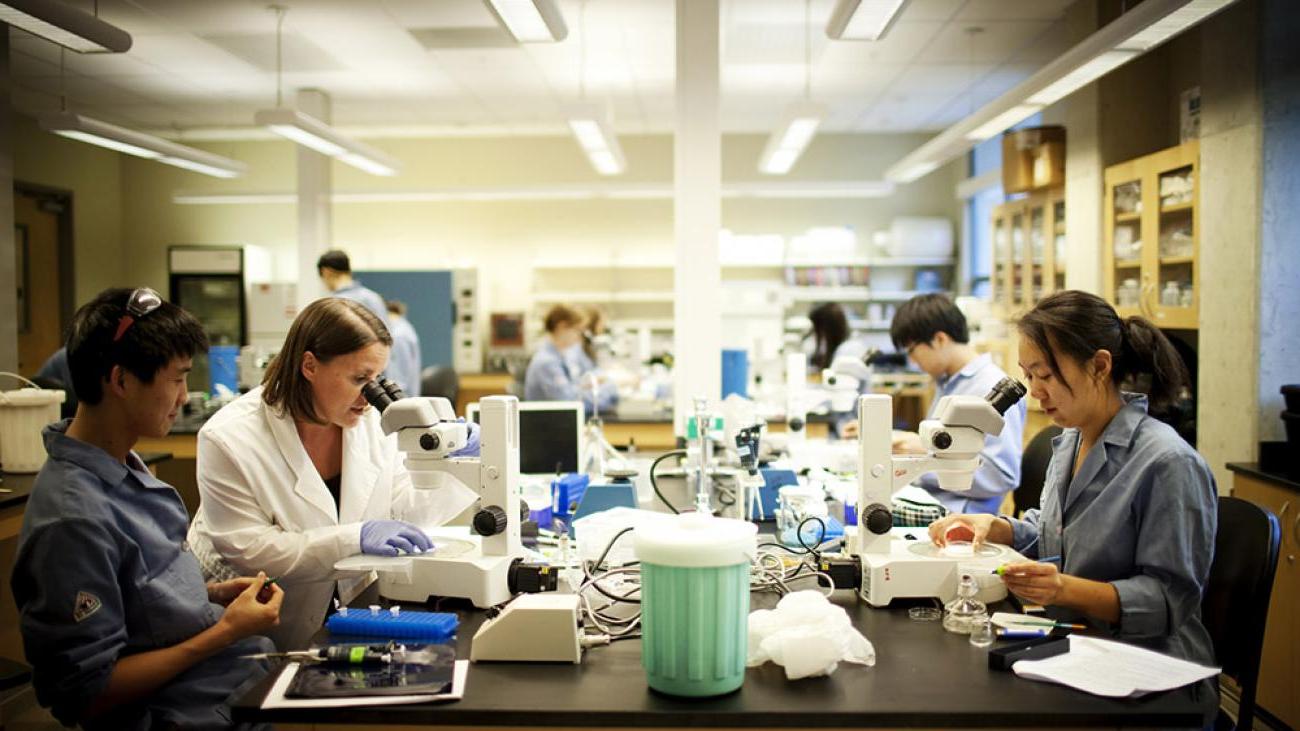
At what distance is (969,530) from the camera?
6.13 ft

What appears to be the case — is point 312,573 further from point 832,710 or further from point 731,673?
point 832,710

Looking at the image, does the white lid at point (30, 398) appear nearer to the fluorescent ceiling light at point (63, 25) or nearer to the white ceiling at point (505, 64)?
the fluorescent ceiling light at point (63, 25)

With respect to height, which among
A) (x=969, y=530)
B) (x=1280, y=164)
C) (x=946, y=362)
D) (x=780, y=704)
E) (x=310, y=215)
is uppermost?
(x=310, y=215)

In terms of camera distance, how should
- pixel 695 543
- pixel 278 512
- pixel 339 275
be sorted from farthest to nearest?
1. pixel 339 275
2. pixel 278 512
3. pixel 695 543

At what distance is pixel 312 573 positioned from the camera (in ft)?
5.88

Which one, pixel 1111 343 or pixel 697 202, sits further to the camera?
pixel 697 202

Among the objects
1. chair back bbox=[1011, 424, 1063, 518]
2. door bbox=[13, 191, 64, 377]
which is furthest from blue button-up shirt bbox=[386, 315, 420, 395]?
chair back bbox=[1011, 424, 1063, 518]

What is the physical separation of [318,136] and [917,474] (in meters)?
4.38

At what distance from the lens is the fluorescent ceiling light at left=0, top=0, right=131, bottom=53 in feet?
10.4

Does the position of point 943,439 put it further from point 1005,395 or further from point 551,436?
point 551,436

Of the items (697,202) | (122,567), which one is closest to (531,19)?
(697,202)

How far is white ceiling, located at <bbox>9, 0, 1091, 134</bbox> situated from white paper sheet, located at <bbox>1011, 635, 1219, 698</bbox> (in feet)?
10.9

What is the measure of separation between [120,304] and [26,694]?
7.99ft

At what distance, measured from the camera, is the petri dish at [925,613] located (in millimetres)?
1646
